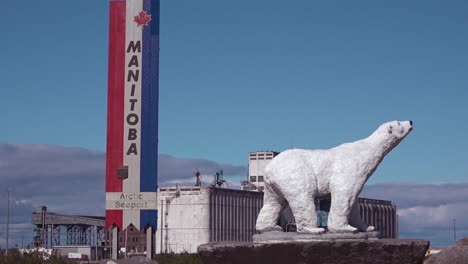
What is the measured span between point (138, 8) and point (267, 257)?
20029mm

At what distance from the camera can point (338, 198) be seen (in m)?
14.2

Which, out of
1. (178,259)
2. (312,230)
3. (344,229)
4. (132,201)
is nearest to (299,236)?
(312,230)

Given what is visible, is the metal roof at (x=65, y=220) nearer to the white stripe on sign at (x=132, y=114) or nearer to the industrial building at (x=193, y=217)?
the industrial building at (x=193, y=217)

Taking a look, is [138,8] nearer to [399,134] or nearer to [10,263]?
[10,263]

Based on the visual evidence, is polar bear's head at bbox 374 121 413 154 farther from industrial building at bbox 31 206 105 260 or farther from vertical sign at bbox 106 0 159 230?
industrial building at bbox 31 206 105 260

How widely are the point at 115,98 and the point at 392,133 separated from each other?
18.6 meters

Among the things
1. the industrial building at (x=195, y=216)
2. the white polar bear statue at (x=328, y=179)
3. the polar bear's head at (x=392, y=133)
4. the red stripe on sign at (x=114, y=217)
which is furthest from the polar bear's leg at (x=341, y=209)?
the industrial building at (x=195, y=216)

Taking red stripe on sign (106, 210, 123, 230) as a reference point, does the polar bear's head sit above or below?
above

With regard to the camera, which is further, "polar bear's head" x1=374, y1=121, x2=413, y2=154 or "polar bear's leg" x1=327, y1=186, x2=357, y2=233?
"polar bear's head" x1=374, y1=121, x2=413, y2=154

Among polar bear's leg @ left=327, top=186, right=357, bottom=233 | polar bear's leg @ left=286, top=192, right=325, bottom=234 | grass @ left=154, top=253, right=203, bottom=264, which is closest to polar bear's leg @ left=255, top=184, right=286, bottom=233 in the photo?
polar bear's leg @ left=286, top=192, right=325, bottom=234

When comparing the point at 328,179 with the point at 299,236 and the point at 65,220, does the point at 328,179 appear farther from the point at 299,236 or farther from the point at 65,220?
the point at 65,220

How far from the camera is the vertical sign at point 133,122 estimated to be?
103ft

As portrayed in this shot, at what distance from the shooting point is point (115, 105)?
31609 mm

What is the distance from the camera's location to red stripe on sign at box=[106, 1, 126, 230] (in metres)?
31.4
